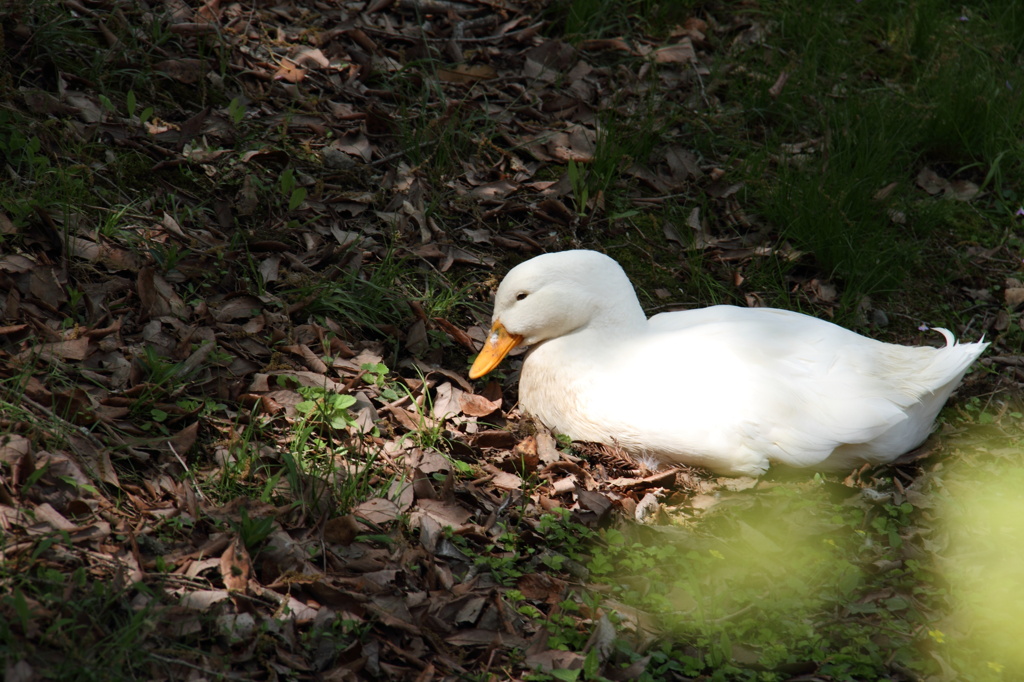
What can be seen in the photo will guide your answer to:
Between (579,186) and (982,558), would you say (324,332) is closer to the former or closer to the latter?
(579,186)

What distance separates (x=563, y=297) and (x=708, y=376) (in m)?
0.68

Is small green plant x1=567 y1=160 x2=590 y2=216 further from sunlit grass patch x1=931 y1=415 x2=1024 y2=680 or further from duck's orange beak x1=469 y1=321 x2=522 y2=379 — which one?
sunlit grass patch x1=931 y1=415 x2=1024 y2=680

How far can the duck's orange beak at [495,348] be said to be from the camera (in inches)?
146

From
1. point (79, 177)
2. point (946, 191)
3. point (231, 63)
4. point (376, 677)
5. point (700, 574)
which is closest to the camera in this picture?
point (376, 677)

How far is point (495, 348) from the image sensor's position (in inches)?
147

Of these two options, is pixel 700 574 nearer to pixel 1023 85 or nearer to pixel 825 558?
pixel 825 558

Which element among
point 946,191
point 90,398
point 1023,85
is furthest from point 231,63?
point 1023,85

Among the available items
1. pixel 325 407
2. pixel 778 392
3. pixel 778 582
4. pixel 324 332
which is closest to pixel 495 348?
pixel 324 332

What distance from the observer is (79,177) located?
365cm

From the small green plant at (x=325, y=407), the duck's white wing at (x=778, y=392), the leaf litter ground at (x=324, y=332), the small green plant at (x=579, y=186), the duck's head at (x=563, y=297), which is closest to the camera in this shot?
the leaf litter ground at (x=324, y=332)

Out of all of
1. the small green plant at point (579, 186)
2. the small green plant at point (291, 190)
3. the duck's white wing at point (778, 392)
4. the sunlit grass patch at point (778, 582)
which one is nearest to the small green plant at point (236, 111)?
the small green plant at point (291, 190)

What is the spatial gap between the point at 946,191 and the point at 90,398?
4.55m

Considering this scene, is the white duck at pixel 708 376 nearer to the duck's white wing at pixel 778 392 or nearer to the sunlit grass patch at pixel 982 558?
the duck's white wing at pixel 778 392

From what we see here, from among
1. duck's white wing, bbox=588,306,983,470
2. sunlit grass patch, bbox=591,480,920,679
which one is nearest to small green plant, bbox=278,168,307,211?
duck's white wing, bbox=588,306,983,470
